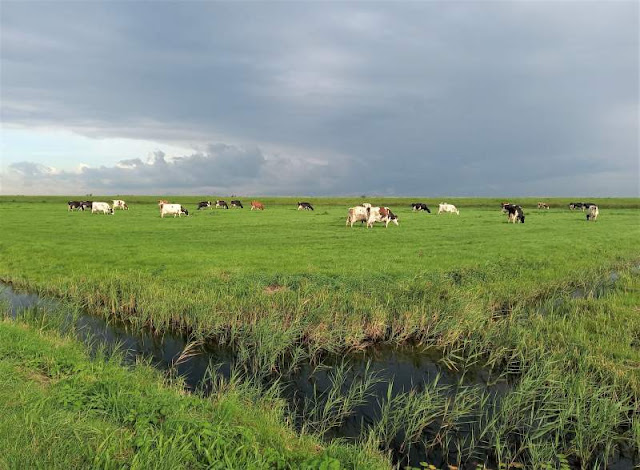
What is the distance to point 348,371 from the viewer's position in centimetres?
879

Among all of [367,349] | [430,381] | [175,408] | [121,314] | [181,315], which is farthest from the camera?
[121,314]

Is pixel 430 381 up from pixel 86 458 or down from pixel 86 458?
down

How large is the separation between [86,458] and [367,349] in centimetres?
686

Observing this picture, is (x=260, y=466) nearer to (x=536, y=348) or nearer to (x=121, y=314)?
(x=536, y=348)

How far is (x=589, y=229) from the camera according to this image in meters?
33.3

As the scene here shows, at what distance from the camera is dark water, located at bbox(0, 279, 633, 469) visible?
22.5ft

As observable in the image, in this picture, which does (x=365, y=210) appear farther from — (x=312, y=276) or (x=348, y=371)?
(x=348, y=371)

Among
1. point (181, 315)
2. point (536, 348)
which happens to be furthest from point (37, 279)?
point (536, 348)

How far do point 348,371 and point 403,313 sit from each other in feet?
9.31

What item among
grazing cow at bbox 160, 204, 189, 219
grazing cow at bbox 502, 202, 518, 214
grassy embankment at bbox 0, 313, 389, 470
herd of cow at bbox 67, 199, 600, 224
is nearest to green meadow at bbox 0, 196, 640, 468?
grassy embankment at bbox 0, 313, 389, 470

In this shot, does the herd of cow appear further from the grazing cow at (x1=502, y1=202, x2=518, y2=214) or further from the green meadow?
the green meadow

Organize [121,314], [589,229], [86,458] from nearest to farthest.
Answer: [86,458], [121,314], [589,229]

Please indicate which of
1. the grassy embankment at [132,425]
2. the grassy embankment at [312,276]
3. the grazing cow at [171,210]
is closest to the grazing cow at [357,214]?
the grassy embankment at [312,276]

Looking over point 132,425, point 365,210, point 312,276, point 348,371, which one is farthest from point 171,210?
point 132,425
